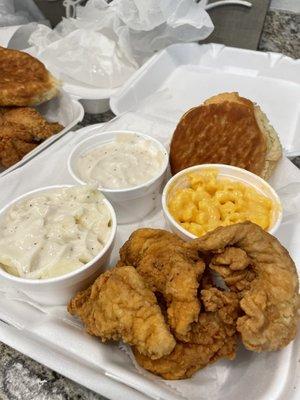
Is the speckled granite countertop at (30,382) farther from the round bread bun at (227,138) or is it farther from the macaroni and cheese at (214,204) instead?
the round bread bun at (227,138)

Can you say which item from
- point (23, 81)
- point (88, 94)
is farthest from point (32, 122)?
point (88, 94)

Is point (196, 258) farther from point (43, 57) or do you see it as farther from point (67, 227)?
point (43, 57)

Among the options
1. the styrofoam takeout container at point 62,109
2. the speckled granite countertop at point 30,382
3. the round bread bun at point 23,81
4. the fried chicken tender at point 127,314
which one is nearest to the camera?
the fried chicken tender at point 127,314

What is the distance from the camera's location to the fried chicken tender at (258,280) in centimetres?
103

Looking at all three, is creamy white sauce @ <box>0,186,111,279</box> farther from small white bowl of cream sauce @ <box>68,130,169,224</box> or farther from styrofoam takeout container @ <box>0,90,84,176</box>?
styrofoam takeout container @ <box>0,90,84,176</box>

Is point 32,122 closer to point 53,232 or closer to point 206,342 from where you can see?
A: point 53,232

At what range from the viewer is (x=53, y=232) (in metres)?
1.33

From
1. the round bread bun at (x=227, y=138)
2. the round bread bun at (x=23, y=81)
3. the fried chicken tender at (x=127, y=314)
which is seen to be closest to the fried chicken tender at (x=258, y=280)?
the fried chicken tender at (x=127, y=314)

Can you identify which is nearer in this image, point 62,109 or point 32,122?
point 32,122

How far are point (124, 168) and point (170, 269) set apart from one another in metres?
0.64

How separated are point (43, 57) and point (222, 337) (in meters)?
2.38

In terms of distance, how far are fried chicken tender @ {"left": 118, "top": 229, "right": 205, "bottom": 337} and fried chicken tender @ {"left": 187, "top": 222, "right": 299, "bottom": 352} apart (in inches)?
2.2

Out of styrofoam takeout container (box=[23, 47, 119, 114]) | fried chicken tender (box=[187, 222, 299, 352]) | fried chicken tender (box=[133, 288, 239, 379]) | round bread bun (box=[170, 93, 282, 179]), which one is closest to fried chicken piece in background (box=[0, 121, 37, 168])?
styrofoam takeout container (box=[23, 47, 119, 114])

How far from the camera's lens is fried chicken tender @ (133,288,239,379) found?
107cm
